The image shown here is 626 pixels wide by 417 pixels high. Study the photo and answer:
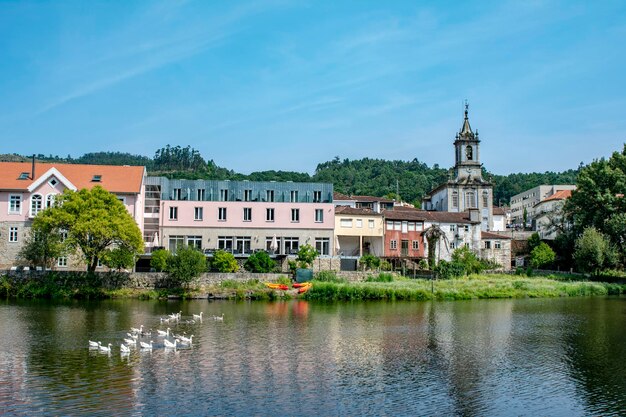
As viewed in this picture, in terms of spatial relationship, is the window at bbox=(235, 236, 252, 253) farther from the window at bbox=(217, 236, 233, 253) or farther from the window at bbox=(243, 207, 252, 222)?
the window at bbox=(243, 207, 252, 222)

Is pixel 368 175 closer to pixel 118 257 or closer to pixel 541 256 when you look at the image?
pixel 541 256

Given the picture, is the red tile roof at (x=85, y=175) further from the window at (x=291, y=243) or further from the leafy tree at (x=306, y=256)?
the leafy tree at (x=306, y=256)

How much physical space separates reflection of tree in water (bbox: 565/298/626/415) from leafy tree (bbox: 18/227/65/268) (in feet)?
121

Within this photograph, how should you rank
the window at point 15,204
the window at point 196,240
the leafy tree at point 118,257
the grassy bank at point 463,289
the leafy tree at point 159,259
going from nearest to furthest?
the leafy tree at point 118,257 < the grassy bank at point 463,289 < the leafy tree at point 159,259 < the window at point 15,204 < the window at point 196,240

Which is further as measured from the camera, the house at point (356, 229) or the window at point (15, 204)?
the house at point (356, 229)

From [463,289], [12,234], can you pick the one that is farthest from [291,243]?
[12,234]

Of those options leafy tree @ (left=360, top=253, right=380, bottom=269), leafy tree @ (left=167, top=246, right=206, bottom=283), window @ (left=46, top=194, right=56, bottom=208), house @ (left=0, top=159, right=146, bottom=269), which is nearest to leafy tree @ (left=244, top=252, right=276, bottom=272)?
leafy tree @ (left=167, top=246, right=206, bottom=283)

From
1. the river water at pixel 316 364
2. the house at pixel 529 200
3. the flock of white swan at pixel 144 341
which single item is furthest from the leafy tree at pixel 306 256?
the house at pixel 529 200

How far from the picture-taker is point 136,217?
5866cm

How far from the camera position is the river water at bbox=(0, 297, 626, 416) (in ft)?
68.2

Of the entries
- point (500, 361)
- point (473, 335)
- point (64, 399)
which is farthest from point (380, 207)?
point (64, 399)

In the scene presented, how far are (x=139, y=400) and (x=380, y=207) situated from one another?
55929 mm

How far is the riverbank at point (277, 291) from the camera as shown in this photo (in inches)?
1948

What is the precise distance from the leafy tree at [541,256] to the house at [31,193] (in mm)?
43398
